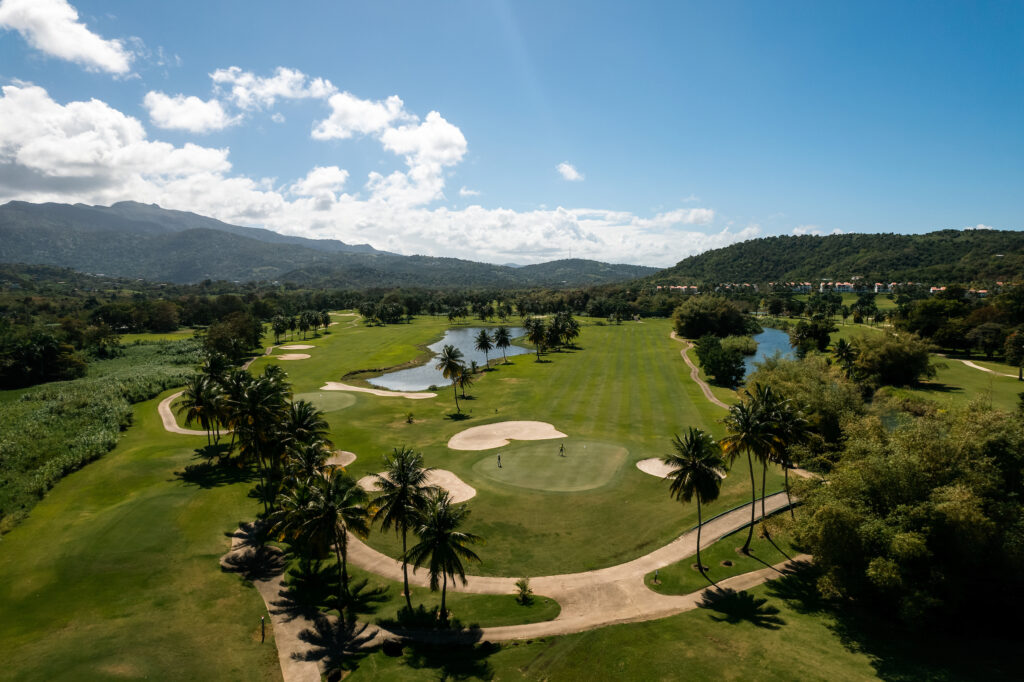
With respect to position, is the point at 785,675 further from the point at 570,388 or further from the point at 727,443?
the point at 570,388

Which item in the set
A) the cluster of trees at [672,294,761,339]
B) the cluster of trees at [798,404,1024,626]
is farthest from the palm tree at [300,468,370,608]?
the cluster of trees at [672,294,761,339]

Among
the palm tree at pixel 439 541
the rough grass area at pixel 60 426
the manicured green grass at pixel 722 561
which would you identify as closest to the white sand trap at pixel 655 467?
the manicured green grass at pixel 722 561

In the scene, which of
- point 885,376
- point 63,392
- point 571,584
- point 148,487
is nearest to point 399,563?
point 571,584

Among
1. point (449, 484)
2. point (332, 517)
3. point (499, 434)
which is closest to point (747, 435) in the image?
point (449, 484)

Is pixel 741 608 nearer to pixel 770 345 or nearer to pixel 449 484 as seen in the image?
pixel 449 484

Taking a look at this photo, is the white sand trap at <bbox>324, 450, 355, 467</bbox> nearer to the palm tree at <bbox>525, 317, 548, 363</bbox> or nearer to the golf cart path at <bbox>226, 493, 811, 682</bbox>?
the golf cart path at <bbox>226, 493, 811, 682</bbox>

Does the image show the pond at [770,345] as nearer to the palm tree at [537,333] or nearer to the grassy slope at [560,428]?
the grassy slope at [560,428]
